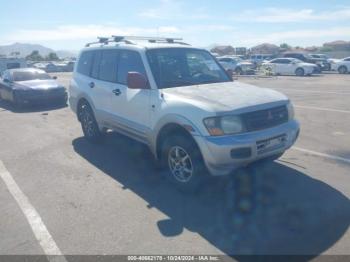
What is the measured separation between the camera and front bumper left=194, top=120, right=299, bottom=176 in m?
4.24

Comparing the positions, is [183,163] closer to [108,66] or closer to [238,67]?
[108,66]

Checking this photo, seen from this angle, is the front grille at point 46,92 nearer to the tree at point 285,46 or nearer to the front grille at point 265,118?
the front grille at point 265,118

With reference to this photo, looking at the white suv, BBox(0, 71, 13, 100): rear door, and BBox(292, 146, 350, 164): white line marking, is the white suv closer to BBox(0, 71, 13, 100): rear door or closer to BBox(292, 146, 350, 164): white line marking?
BBox(292, 146, 350, 164): white line marking

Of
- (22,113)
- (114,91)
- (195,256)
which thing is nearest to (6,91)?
(22,113)

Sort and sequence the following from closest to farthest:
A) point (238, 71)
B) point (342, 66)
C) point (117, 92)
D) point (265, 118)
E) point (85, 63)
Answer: point (265, 118)
point (117, 92)
point (85, 63)
point (342, 66)
point (238, 71)

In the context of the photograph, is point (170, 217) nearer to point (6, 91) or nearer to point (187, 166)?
point (187, 166)

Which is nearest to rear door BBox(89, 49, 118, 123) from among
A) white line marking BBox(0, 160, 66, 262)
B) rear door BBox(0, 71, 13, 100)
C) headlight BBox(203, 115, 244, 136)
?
white line marking BBox(0, 160, 66, 262)

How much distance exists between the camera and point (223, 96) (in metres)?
4.78

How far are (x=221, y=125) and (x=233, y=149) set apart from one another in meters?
0.33

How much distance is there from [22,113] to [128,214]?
29.4 feet

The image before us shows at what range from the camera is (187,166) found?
4785 mm

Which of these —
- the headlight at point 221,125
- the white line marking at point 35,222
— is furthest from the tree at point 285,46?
the white line marking at point 35,222

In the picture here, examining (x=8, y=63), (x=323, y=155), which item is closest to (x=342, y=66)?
(x=8, y=63)

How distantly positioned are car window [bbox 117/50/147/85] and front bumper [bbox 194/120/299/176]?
176 centimetres
